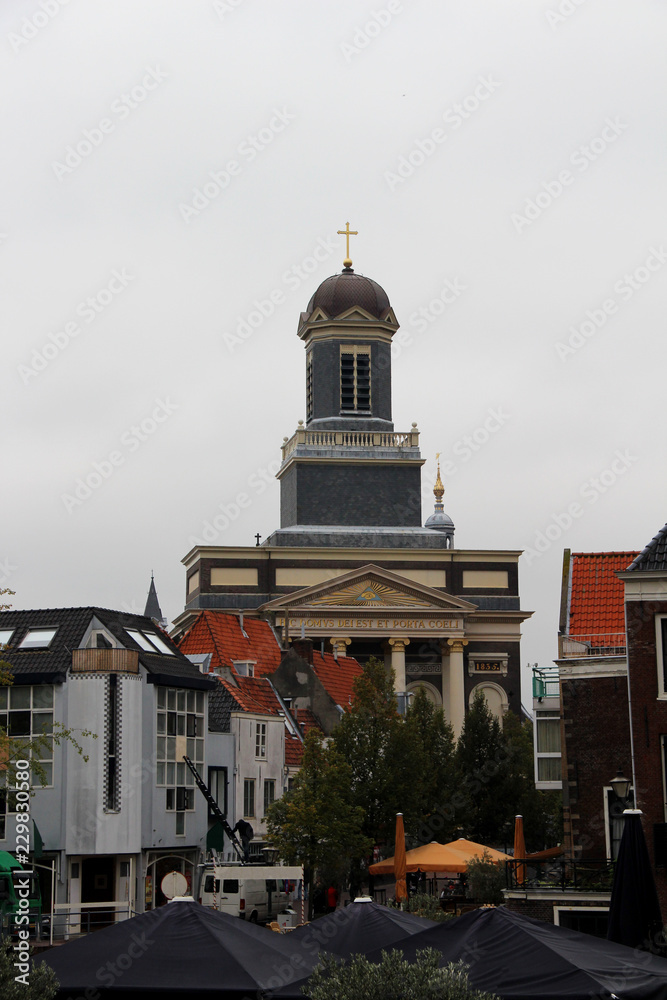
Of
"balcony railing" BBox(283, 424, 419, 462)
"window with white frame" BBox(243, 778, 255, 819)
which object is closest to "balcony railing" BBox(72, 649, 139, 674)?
"window with white frame" BBox(243, 778, 255, 819)

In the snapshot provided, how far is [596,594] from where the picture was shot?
3853cm

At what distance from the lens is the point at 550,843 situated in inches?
2463

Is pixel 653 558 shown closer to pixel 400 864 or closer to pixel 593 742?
pixel 593 742

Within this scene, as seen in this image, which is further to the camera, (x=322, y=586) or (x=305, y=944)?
(x=322, y=586)

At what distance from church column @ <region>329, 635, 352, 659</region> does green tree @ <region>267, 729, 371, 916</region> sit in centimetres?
5022

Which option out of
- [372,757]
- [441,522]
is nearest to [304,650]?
[372,757]

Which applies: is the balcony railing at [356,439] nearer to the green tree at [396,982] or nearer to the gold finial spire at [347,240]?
the gold finial spire at [347,240]

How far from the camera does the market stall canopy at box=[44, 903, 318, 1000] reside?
20.1 m

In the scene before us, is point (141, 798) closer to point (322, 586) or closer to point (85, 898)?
point (85, 898)

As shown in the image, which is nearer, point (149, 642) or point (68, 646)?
point (68, 646)

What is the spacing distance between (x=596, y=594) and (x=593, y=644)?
217 centimetres

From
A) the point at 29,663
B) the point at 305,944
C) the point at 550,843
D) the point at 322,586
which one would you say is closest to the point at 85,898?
the point at 29,663

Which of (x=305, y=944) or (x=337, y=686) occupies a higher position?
(x=337, y=686)

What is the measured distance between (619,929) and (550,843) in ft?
128
